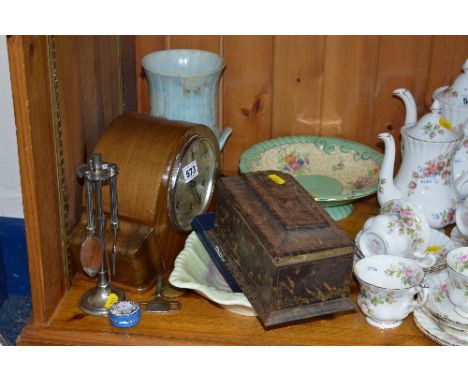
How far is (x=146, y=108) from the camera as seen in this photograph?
1.53 metres

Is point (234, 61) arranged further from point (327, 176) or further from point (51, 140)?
point (51, 140)

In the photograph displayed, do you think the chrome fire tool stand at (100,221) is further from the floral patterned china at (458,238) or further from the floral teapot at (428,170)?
the floral patterned china at (458,238)

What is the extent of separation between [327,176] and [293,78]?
0.22 m

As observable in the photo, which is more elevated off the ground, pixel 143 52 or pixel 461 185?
pixel 143 52

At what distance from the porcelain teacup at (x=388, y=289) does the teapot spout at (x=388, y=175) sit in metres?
0.17

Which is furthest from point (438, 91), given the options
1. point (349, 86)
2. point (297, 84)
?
point (297, 84)

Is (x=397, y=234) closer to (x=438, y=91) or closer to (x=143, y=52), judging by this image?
(x=438, y=91)

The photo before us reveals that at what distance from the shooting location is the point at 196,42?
146 centimetres

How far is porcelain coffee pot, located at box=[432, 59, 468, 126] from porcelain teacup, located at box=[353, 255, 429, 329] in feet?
1.19

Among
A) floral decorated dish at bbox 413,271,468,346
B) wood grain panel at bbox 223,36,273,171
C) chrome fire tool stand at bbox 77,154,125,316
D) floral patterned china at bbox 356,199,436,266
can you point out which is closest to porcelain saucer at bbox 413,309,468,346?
floral decorated dish at bbox 413,271,468,346

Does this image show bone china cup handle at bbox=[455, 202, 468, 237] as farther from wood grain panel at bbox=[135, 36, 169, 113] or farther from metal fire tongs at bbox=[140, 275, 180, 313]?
wood grain panel at bbox=[135, 36, 169, 113]

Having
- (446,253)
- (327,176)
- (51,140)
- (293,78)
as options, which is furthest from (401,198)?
(51,140)

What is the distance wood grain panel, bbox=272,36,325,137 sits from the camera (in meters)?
1.45

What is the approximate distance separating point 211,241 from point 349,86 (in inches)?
20.0
